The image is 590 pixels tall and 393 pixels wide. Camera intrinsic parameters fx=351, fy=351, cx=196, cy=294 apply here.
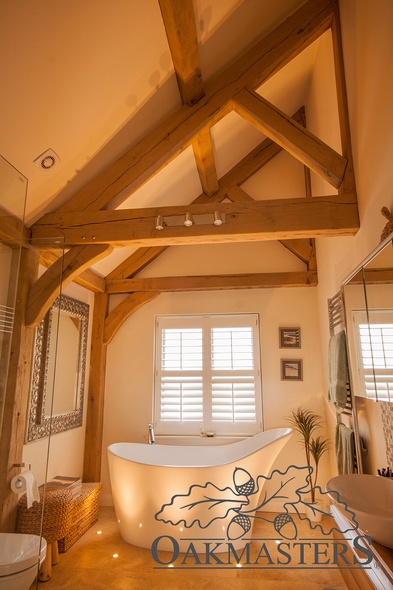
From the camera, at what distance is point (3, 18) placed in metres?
1.78

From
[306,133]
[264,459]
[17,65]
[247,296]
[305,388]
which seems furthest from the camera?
[247,296]

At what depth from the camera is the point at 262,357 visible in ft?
13.1

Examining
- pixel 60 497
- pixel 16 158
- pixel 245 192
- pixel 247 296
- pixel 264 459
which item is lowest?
pixel 60 497

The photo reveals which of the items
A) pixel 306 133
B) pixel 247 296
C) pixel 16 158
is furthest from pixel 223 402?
pixel 16 158

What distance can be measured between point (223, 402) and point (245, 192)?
2.49 m

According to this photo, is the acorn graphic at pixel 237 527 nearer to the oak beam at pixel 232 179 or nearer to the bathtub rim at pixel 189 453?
the bathtub rim at pixel 189 453

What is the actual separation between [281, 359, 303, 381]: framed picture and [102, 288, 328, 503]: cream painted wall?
6cm

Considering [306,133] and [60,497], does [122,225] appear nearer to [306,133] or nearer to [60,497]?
[306,133]

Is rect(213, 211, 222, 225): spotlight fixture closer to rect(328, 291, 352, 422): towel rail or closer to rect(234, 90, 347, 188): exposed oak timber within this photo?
rect(234, 90, 347, 188): exposed oak timber

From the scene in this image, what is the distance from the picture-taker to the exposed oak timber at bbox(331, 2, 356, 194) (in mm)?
2600

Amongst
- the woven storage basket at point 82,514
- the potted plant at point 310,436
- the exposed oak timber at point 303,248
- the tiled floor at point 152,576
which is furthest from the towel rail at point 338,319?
the woven storage basket at point 82,514

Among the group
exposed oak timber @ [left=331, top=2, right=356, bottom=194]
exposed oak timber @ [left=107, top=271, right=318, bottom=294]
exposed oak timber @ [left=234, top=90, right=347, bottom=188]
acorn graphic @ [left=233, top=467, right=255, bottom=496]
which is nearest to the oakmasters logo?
acorn graphic @ [left=233, top=467, right=255, bottom=496]

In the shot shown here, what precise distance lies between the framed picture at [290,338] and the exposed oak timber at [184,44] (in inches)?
99.9

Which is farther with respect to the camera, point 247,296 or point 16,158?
point 247,296
